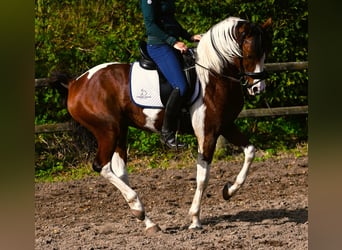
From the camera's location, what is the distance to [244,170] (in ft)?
15.1

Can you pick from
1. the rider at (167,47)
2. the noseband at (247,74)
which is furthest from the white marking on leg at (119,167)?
the noseband at (247,74)

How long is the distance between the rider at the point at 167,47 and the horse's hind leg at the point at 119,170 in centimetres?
42

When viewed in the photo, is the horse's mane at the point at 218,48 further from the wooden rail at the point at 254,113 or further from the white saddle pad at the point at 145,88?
the wooden rail at the point at 254,113

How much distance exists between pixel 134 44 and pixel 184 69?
0.88 metres

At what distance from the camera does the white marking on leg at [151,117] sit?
461 centimetres

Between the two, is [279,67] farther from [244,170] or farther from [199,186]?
[199,186]

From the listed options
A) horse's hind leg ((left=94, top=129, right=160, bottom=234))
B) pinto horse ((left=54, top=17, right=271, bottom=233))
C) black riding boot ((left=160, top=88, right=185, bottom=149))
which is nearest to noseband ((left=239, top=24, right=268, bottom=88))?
pinto horse ((left=54, top=17, right=271, bottom=233))

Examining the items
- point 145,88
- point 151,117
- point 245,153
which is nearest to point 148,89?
point 145,88

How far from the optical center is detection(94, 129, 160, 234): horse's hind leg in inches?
180

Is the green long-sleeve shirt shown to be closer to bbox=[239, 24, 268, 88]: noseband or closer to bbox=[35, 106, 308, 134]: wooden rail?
bbox=[239, 24, 268, 88]: noseband
